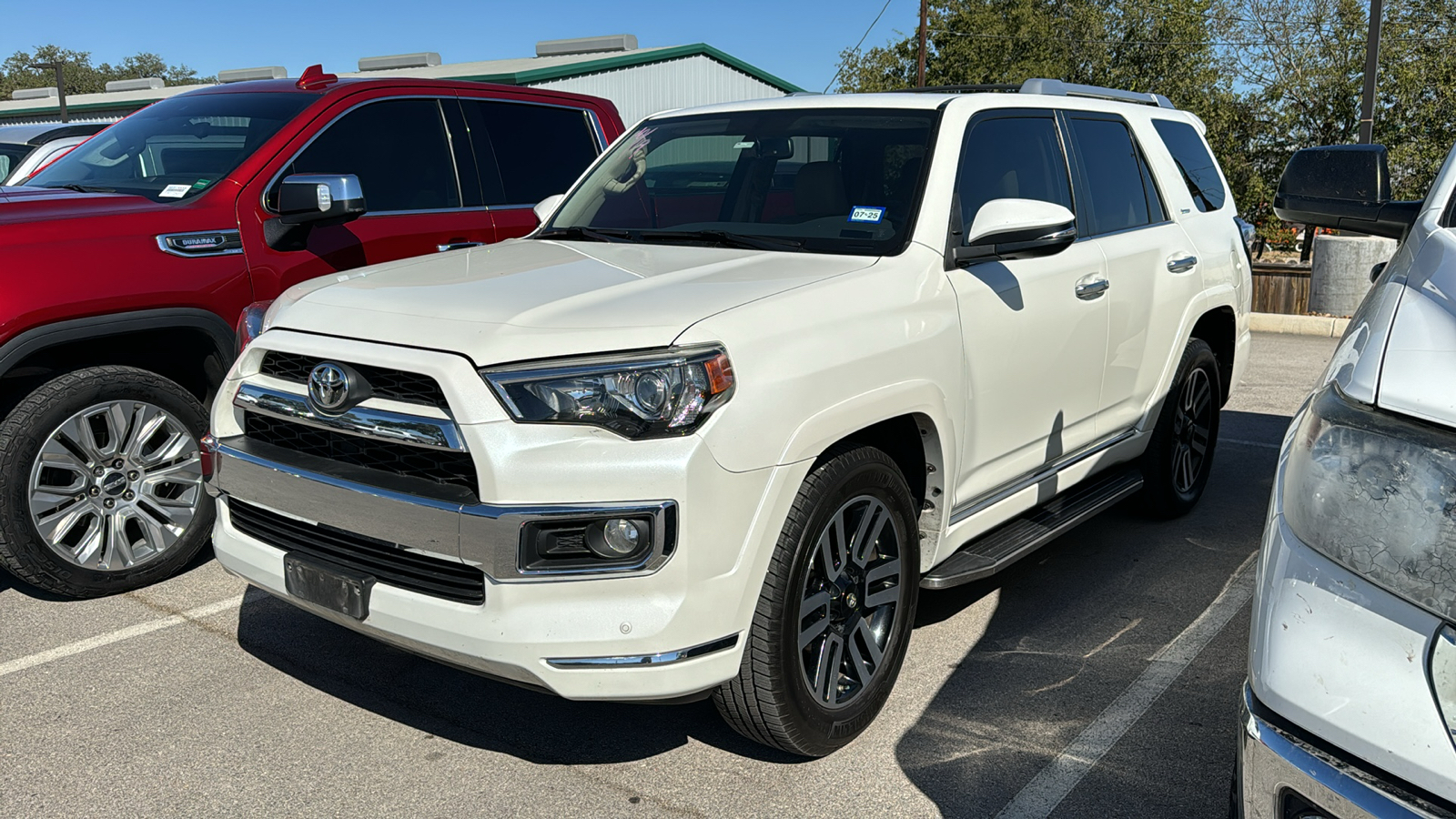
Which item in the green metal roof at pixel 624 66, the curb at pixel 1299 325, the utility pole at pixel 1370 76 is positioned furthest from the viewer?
the green metal roof at pixel 624 66

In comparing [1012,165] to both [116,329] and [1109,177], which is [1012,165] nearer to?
[1109,177]

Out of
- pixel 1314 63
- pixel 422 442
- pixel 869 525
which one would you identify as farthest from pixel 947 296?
pixel 1314 63

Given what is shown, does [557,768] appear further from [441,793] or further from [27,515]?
[27,515]

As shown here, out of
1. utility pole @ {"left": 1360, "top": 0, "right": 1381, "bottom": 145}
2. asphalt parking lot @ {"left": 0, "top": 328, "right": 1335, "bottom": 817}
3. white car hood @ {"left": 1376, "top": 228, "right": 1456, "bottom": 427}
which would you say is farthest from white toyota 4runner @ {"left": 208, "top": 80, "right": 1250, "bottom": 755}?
utility pole @ {"left": 1360, "top": 0, "right": 1381, "bottom": 145}

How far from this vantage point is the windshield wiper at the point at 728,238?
3.73m

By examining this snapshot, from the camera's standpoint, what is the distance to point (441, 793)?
3.03 meters

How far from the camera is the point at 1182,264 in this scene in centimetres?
507

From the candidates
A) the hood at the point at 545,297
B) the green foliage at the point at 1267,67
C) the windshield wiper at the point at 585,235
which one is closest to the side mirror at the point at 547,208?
the windshield wiper at the point at 585,235

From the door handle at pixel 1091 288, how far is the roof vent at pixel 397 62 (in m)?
29.8

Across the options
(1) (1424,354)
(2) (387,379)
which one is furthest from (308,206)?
(1) (1424,354)

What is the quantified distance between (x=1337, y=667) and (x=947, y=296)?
1.96 metres

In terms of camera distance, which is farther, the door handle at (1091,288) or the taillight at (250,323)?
the door handle at (1091,288)

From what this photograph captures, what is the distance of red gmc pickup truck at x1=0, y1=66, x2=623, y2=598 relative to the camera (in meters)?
4.15

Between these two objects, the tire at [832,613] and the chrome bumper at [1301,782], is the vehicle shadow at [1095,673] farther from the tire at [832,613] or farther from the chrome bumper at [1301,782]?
the chrome bumper at [1301,782]
